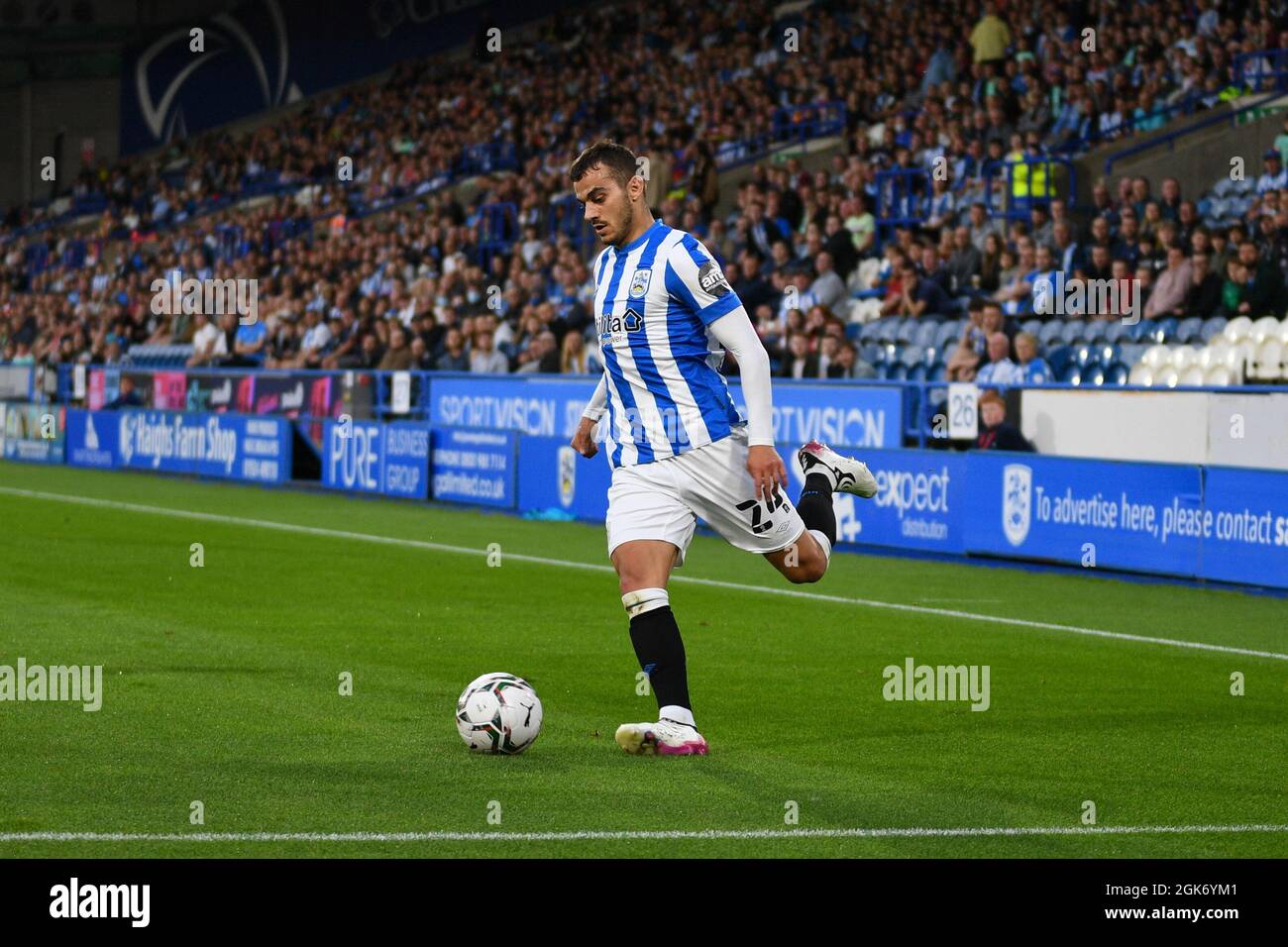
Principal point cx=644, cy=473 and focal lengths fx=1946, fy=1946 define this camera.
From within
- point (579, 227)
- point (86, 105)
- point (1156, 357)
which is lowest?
point (1156, 357)

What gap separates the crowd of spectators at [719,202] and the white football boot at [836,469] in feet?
34.0

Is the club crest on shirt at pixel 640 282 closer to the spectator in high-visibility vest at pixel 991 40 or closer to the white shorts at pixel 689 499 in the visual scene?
the white shorts at pixel 689 499

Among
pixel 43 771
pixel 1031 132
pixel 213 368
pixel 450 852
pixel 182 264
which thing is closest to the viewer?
pixel 450 852

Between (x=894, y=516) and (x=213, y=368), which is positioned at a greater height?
(x=213, y=368)

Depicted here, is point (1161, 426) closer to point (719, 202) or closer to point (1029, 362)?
point (1029, 362)

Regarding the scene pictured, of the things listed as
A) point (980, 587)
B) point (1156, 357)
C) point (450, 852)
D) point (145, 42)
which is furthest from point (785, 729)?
point (145, 42)

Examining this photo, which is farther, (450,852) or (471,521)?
(471,521)

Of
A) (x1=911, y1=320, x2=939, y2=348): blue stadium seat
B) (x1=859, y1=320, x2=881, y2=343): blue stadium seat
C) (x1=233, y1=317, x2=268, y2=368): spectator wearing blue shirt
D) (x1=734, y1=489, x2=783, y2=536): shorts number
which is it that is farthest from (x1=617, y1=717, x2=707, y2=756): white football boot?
(x1=233, y1=317, x2=268, y2=368): spectator wearing blue shirt

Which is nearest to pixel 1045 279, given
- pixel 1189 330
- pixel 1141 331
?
pixel 1141 331

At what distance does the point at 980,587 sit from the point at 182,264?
102 ft

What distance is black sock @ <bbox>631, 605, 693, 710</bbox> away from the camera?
7.57 meters

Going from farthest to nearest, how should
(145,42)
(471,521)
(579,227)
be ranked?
(145,42)
(579,227)
(471,521)

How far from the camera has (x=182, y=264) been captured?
140 feet

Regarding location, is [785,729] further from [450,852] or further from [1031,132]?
[1031,132]
